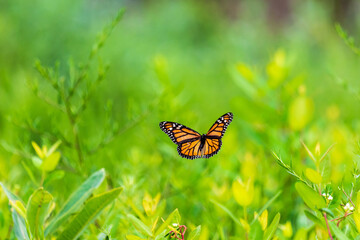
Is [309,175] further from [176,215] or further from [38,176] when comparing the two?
[38,176]

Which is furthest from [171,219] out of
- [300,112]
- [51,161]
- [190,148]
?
[300,112]

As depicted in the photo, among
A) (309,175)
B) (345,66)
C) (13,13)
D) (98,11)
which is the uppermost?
(98,11)

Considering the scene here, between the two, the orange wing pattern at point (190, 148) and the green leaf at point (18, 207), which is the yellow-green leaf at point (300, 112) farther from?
the green leaf at point (18, 207)

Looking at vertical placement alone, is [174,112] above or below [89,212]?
above

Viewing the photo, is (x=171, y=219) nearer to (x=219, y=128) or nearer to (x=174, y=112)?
(x=219, y=128)

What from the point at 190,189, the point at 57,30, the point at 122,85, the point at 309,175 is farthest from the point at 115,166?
the point at 57,30
